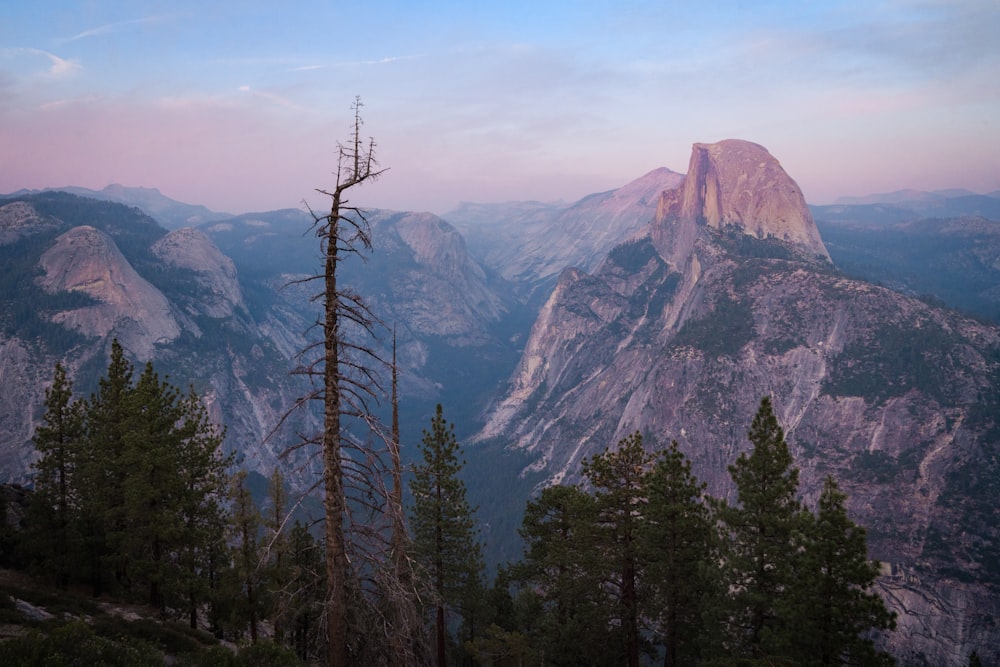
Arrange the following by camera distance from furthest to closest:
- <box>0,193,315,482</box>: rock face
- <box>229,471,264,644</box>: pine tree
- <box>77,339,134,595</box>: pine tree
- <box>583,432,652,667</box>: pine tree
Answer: <box>0,193,315,482</box>: rock face
<box>229,471,264,644</box>: pine tree
<box>77,339,134,595</box>: pine tree
<box>583,432,652,667</box>: pine tree

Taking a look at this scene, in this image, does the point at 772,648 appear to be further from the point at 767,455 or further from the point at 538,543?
the point at 538,543

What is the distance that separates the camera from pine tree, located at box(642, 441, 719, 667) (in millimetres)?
24750

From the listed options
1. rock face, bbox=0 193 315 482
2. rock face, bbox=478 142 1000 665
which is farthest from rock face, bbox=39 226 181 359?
rock face, bbox=478 142 1000 665

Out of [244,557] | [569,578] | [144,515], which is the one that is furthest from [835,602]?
[144,515]

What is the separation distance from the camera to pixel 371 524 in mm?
14297

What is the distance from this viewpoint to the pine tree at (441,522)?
2880 cm

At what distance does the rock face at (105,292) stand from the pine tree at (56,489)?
165 metres

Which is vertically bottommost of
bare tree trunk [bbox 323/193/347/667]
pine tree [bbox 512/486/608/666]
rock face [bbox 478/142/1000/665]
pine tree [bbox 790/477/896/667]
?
rock face [bbox 478/142/1000/665]

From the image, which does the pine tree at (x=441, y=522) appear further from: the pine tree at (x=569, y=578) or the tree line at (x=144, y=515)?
the tree line at (x=144, y=515)

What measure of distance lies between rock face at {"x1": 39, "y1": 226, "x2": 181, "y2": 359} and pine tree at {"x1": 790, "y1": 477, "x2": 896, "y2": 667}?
194 metres

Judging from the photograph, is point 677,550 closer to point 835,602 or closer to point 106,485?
point 835,602

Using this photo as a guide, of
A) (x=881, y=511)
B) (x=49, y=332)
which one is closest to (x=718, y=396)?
(x=881, y=511)

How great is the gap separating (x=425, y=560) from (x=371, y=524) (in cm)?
1641

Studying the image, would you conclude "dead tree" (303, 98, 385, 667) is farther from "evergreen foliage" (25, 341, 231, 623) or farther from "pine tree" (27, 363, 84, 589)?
"pine tree" (27, 363, 84, 589)
